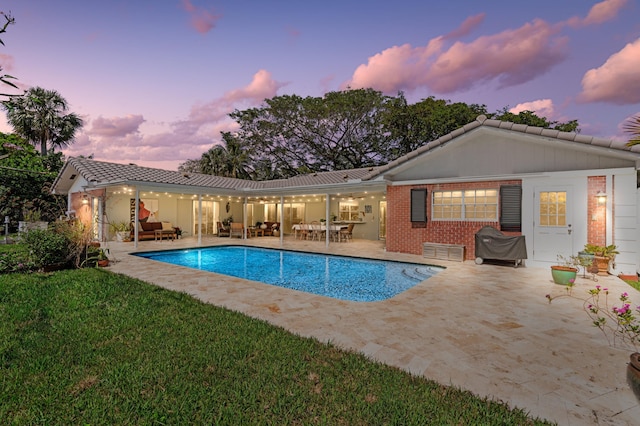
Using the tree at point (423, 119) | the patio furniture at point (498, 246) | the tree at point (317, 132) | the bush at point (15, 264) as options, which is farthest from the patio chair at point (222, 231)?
the tree at point (423, 119)

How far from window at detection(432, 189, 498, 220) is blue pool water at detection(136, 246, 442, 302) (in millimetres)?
2261

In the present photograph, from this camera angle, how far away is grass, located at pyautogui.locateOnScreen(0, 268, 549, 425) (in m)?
2.10

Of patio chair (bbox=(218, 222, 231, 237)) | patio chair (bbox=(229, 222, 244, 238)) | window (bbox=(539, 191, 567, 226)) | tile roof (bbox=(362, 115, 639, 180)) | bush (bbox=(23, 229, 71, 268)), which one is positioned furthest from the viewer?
patio chair (bbox=(218, 222, 231, 237))

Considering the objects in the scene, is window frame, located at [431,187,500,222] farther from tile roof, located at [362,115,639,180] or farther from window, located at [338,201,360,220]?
window, located at [338,201,360,220]

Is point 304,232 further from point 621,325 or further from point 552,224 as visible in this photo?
point 621,325

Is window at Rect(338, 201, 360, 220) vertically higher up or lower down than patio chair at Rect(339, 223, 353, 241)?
higher up

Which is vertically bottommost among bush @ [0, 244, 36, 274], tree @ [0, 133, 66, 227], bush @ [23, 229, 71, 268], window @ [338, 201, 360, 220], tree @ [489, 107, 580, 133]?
bush @ [0, 244, 36, 274]

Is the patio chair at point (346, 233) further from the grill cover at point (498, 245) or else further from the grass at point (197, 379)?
the grass at point (197, 379)

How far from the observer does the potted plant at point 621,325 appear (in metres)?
2.45

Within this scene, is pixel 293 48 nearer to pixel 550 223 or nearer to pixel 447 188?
pixel 447 188

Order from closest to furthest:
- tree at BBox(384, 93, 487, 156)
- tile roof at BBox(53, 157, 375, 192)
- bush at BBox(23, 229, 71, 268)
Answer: bush at BBox(23, 229, 71, 268), tile roof at BBox(53, 157, 375, 192), tree at BBox(384, 93, 487, 156)

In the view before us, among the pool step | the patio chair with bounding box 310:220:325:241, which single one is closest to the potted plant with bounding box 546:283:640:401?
the pool step

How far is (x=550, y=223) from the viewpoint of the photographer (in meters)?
8.30

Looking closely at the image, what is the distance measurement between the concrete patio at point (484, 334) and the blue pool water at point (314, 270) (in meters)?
1.03
